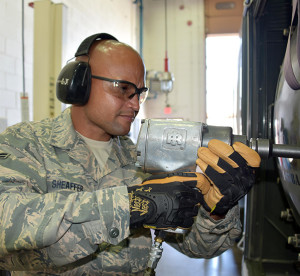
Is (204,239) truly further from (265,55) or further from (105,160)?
(265,55)

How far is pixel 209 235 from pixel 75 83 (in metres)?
0.71

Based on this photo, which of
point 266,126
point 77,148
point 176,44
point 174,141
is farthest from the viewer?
point 176,44

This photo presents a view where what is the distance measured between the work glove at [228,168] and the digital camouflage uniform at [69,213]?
0.73 feet

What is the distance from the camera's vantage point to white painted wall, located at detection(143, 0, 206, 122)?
15.4 ft

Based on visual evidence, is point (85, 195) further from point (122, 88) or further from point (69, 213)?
point (122, 88)

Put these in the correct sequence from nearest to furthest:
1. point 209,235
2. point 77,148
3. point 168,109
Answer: point 209,235 → point 77,148 → point 168,109

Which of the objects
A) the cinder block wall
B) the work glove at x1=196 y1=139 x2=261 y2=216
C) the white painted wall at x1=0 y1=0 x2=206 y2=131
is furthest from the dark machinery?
the white painted wall at x1=0 y1=0 x2=206 y2=131

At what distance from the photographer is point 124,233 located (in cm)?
77

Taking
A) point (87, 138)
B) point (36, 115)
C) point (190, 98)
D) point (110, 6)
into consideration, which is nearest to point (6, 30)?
point (36, 115)

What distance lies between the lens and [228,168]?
787mm

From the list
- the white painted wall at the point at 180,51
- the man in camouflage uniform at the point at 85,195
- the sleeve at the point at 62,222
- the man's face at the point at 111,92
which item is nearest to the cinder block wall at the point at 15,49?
the man in camouflage uniform at the point at 85,195

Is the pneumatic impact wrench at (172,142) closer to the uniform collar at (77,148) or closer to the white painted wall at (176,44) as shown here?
the uniform collar at (77,148)

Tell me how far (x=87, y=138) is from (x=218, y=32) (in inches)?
156

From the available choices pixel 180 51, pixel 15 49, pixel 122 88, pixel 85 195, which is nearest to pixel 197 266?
pixel 122 88
